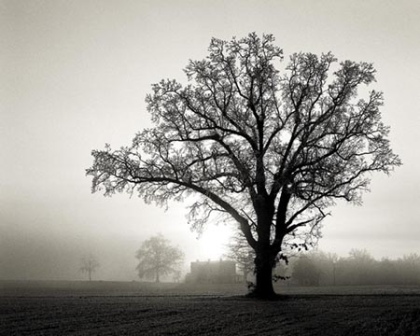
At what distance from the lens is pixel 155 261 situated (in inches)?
4365

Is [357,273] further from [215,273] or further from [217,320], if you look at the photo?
[217,320]

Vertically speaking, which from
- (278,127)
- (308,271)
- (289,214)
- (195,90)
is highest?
(195,90)

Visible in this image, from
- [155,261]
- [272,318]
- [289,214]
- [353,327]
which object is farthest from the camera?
[155,261]

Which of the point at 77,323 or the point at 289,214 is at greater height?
the point at 289,214

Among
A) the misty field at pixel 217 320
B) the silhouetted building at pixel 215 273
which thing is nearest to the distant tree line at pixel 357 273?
the silhouetted building at pixel 215 273

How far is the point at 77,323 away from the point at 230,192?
13.7 m

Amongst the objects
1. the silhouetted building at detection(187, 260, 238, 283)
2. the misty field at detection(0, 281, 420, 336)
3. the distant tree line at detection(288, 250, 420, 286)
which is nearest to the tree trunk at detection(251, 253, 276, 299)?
the misty field at detection(0, 281, 420, 336)

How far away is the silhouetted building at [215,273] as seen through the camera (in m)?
93.6

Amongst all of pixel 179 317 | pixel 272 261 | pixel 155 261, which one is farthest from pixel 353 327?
pixel 155 261

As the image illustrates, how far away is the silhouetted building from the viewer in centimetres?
9356

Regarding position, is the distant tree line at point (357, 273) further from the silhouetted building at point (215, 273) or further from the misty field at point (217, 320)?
the misty field at point (217, 320)

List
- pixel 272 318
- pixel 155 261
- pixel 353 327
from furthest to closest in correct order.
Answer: pixel 155 261, pixel 272 318, pixel 353 327

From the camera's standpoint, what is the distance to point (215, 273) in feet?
320

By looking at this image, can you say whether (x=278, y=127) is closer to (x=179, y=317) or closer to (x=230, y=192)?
(x=230, y=192)
